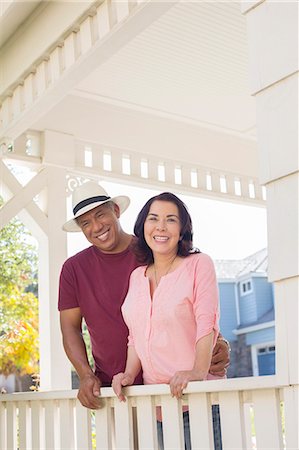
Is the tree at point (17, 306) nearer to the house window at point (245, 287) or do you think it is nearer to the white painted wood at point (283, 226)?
the white painted wood at point (283, 226)

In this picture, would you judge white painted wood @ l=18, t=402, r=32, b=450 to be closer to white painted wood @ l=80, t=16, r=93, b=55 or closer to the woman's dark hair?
the woman's dark hair

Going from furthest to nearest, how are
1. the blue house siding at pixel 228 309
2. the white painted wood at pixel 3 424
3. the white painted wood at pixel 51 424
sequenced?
the blue house siding at pixel 228 309 < the white painted wood at pixel 3 424 < the white painted wood at pixel 51 424

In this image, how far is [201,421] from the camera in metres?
2.25

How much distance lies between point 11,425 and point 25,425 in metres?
0.18

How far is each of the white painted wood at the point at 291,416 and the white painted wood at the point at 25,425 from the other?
1.70 m

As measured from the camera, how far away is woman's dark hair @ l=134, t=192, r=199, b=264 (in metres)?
2.55

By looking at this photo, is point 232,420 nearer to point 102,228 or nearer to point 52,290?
point 102,228

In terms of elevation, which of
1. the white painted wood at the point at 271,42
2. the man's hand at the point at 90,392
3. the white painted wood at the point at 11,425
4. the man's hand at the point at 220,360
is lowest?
the white painted wood at the point at 11,425

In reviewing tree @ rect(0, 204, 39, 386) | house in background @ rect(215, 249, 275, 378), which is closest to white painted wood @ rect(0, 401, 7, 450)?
tree @ rect(0, 204, 39, 386)

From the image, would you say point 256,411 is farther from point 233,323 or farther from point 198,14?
point 233,323

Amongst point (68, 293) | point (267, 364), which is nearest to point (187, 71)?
point (68, 293)

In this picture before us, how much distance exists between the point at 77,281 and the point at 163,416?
764 mm

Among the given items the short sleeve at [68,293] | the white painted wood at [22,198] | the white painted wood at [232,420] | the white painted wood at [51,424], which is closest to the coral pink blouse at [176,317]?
the white painted wood at [232,420]

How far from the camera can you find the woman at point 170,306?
2.32 meters
